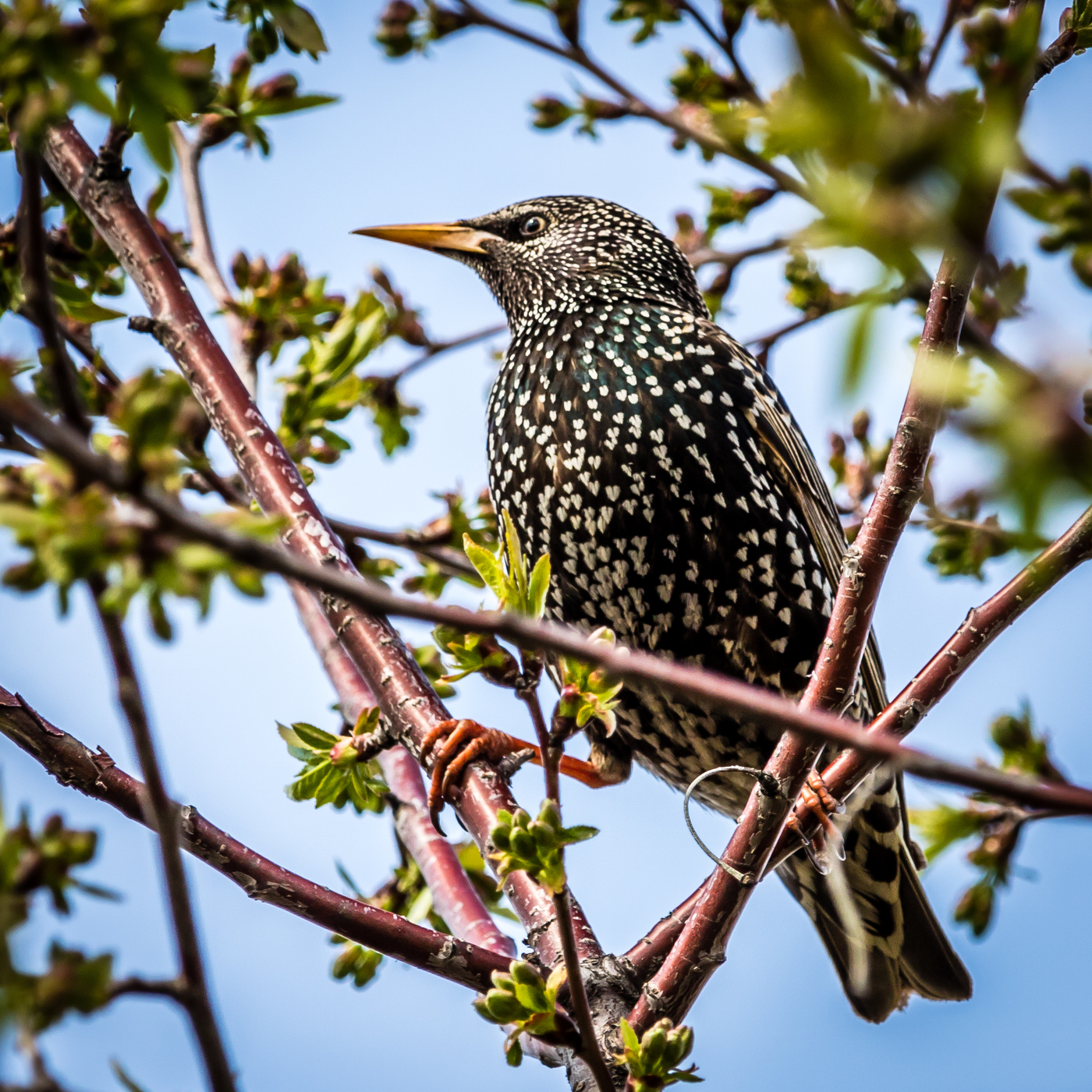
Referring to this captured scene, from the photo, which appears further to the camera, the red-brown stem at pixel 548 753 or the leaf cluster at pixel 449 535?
the leaf cluster at pixel 449 535

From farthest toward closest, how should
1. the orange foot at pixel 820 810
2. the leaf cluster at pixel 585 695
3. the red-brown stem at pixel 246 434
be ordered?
the red-brown stem at pixel 246 434, the orange foot at pixel 820 810, the leaf cluster at pixel 585 695

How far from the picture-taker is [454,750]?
2.42 meters

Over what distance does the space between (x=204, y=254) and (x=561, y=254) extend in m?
1.05

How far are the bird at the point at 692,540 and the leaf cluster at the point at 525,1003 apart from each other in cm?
87

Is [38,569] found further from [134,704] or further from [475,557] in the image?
[475,557]

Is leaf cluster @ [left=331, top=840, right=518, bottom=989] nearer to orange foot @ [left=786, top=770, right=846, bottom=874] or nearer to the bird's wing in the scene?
orange foot @ [left=786, top=770, right=846, bottom=874]

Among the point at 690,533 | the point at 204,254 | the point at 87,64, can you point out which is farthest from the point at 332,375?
the point at 87,64

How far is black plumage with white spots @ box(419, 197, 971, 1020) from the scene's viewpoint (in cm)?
281

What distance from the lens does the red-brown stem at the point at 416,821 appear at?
7.77 feet

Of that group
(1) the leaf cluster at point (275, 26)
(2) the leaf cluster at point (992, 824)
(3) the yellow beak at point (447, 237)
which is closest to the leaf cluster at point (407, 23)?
(1) the leaf cluster at point (275, 26)

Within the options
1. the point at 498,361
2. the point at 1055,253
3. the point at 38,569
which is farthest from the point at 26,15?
the point at 498,361

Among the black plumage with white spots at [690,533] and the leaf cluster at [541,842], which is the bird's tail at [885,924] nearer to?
the black plumage with white spots at [690,533]

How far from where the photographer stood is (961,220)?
26.4 inches

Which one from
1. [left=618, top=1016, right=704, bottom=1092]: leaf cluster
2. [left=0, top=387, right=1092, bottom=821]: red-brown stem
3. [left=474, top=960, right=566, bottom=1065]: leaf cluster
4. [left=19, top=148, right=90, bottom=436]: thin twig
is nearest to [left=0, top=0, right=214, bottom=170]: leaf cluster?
[left=19, top=148, right=90, bottom=436]: thin twig
